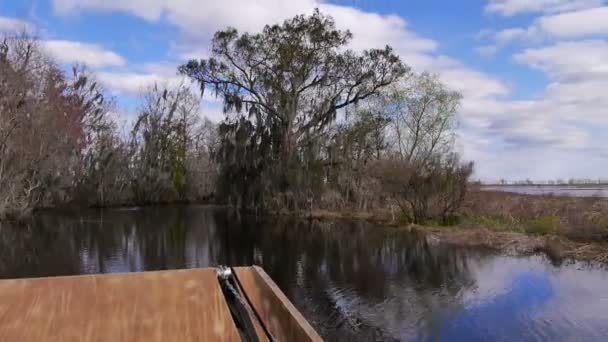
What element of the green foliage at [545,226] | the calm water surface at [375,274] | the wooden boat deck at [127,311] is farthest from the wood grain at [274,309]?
the green foliage at [545,226]

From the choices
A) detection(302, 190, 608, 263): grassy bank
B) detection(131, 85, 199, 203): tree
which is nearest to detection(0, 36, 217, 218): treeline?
detection(131, 85, 199, 203): tree

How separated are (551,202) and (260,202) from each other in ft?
49.7

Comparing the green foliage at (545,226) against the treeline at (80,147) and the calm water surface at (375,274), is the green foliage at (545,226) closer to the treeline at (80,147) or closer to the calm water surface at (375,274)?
the calm water surface at (375,274)

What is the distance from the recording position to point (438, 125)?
33750 millimetres

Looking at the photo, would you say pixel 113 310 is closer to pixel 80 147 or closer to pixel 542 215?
pixel 542 215

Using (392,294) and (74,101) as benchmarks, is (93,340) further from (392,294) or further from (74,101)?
(74,101)

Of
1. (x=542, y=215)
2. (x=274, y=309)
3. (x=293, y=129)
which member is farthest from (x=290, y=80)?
(x=274, y=309)

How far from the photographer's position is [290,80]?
27.5 m

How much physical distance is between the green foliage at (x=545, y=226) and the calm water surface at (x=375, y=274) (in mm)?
3237

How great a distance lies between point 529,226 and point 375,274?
7.95m

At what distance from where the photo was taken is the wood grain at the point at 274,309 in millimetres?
2116

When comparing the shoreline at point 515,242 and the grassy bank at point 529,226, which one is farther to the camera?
the grassy bank at point 529,226

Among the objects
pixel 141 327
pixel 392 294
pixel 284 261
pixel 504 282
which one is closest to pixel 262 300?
pixel 141 327

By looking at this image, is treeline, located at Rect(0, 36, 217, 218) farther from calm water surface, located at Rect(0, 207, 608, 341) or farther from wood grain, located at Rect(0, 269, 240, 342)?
wood grain, located at Rect(0, 269, 240, 342)
